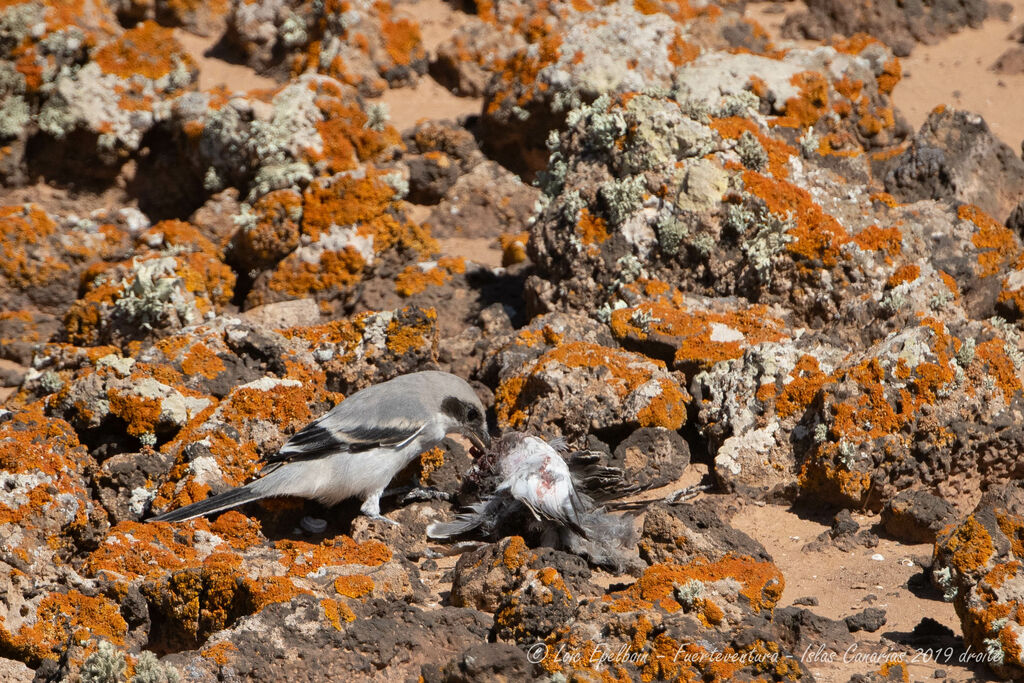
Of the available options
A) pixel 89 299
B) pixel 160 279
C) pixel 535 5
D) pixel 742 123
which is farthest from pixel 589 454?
pixel 535 5

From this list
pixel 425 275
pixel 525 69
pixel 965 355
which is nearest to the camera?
pixel 965 355

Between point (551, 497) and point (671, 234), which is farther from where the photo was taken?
point (671, 234)

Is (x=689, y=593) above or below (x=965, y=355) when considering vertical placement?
below

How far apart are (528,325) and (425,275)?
5.20 feet

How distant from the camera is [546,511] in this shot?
606 cm

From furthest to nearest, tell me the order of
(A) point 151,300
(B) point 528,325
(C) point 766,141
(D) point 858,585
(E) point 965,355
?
(A) point 151,300 → (C) point 766,141 → (B) point 528,325 → (E) point 965,355 → (D) point 858,585

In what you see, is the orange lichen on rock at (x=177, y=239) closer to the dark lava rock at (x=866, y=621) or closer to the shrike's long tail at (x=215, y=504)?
the shrike's long tail at (x=215, y=504)

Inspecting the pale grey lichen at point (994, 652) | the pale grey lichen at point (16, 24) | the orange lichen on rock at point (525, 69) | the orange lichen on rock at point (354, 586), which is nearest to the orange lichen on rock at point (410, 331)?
the orange lichen on rock at point (354, 586)

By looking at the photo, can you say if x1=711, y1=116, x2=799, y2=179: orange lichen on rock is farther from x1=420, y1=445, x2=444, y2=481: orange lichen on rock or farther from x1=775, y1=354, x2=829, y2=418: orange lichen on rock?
x1=420, y1=445, x2=444, y2=481: orange lichen on rock

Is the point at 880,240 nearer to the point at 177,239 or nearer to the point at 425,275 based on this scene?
the point at 425,275

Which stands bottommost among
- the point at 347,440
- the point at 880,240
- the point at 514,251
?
the point at 347,440

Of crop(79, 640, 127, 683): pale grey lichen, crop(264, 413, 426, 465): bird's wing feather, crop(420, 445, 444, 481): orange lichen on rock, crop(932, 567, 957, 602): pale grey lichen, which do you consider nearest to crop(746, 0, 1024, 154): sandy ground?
crop(932, 567, 957, 602): pale grey lichen

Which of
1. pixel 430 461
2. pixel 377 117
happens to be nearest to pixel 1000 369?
pixel 430 461

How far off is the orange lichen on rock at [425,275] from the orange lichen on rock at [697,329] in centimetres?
208
